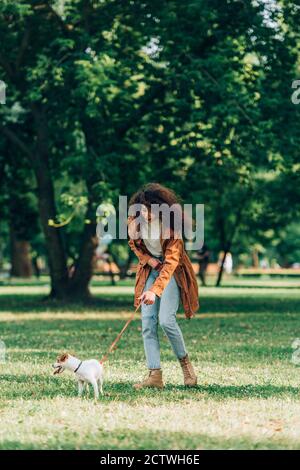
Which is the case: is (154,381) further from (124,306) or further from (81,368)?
(124,306)

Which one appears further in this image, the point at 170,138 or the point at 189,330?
the point at 170,138

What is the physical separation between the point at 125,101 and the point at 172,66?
229 cm

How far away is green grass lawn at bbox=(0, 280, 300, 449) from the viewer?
6875mm

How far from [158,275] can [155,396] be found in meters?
1.16

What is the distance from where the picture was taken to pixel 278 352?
1369cm

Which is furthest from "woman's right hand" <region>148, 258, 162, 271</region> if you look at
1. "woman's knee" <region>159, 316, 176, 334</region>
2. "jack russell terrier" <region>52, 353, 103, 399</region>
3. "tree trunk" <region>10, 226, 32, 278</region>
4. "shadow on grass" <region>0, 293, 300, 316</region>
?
"tree trunk" <region>10, 226, 32, 278</region>

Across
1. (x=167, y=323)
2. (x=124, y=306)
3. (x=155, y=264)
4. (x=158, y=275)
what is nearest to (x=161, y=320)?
(x=167, y=323)

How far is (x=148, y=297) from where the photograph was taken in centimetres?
914

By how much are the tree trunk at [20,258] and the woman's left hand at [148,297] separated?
44390 millimetres

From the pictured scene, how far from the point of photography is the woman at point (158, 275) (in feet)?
30.6

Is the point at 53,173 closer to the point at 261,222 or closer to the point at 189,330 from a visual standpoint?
the point at 189,330

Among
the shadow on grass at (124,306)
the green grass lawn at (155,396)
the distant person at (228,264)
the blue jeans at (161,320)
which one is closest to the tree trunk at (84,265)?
the shadow on grass at (124,306)

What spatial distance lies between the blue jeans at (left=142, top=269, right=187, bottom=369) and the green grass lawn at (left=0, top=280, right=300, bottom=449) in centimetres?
36
